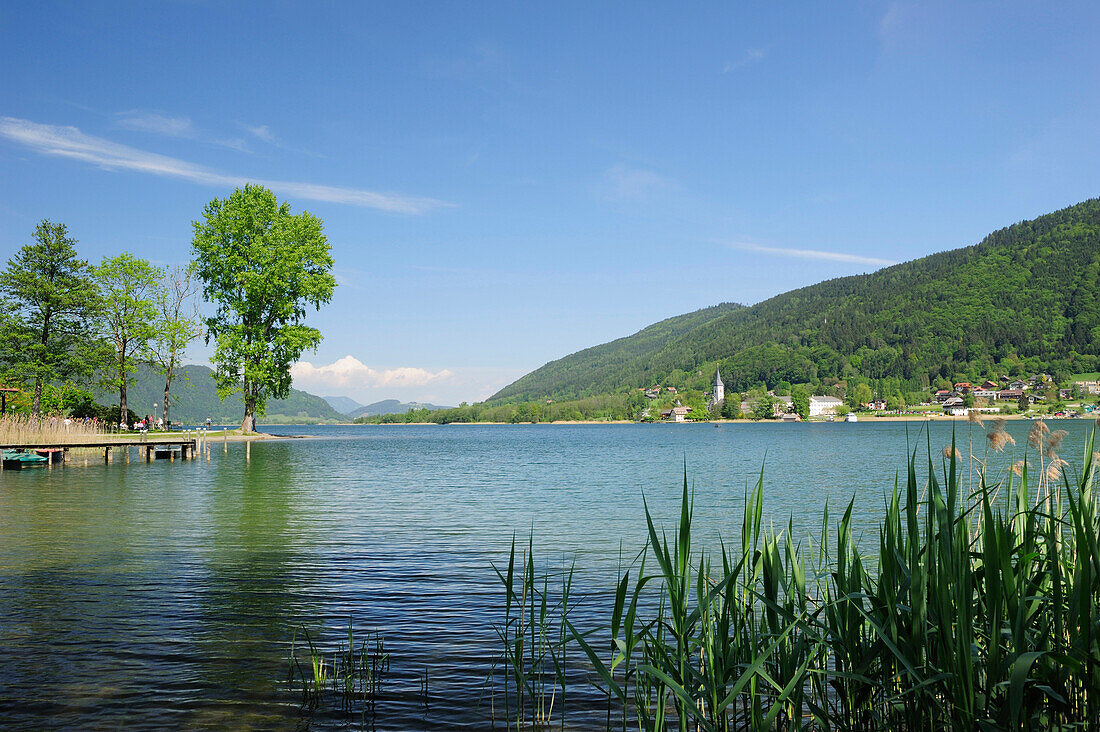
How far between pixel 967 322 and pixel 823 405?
3359cm

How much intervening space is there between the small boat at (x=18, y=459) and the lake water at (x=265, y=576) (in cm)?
Result: 423

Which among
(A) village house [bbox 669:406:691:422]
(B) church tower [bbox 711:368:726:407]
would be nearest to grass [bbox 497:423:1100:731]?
(A) village house [bbox 669:406:691:422]

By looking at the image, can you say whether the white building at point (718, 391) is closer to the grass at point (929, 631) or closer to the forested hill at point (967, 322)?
the forested hill at point (967, 322)

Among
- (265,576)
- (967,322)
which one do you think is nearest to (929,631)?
(265,576)

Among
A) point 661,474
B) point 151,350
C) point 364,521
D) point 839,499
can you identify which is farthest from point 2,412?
point 839,499

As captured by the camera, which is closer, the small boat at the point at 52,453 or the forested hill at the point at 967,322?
the small boat at the point at 52,453

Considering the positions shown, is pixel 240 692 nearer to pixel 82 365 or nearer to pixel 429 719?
pixel 429 719

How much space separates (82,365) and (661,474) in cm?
3285

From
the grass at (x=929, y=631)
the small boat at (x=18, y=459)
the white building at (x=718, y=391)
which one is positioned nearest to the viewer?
the grass at (x=929, y=631)

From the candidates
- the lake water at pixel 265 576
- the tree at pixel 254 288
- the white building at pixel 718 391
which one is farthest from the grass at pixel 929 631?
the white building at pixel 718 391

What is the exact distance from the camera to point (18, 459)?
28.7 m

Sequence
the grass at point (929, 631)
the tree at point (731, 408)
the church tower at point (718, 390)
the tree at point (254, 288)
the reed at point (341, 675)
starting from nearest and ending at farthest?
Result: the grass at point (929, 631)
the reed at point (341, 675)
the tree at point (254, 288)
the tree at point (731, 408)
the church tower at point (718, 390)

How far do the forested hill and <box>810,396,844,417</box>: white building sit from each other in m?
7.90

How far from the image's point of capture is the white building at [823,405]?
15912cm
